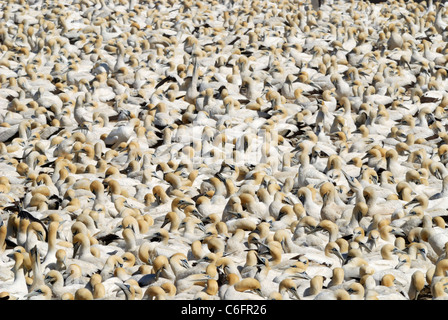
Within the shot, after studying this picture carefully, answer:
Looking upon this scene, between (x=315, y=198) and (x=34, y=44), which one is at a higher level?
(x=315, y=198)

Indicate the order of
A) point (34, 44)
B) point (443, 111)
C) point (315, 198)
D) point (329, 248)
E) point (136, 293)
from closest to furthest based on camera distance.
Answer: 1. point (136, 293)
2. point (329, 248)
3. point (315, 198)
4. point (443, 111)
5. point (34, 44)

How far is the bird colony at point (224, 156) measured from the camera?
11062 millimetres

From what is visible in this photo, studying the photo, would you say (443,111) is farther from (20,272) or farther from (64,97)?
(20,272)

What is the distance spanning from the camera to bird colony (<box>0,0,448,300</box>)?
11.1 m

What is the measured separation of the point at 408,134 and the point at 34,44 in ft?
38.8

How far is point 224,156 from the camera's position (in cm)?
1556

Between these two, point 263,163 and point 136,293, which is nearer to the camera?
point 136,293

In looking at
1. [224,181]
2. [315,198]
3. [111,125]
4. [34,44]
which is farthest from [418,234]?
[34,44]

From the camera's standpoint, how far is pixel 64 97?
61.0 feet
